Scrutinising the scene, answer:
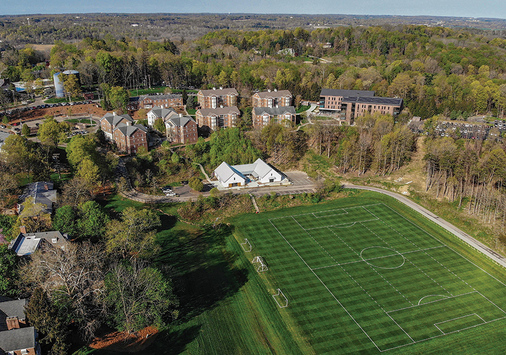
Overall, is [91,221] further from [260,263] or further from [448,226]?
[448,226]

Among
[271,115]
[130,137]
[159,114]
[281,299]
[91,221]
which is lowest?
[281,299]

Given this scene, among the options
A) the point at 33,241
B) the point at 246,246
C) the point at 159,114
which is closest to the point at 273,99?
the point at 159,114

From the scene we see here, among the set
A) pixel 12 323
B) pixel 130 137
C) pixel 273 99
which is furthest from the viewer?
pixel 273 99

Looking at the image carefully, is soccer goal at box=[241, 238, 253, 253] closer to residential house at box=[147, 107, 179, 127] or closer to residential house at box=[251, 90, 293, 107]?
residential house at box=[147, 107, 179, 127]

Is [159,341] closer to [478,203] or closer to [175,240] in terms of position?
[175,240]

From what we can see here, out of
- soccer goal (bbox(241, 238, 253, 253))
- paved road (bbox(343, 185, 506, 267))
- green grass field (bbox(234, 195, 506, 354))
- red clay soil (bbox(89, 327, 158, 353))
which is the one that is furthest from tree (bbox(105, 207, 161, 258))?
paved road (bbox(343, 185, 506, 267))

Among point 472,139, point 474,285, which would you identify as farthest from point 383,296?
point 472,139

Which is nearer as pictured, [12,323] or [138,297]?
[12,323]
